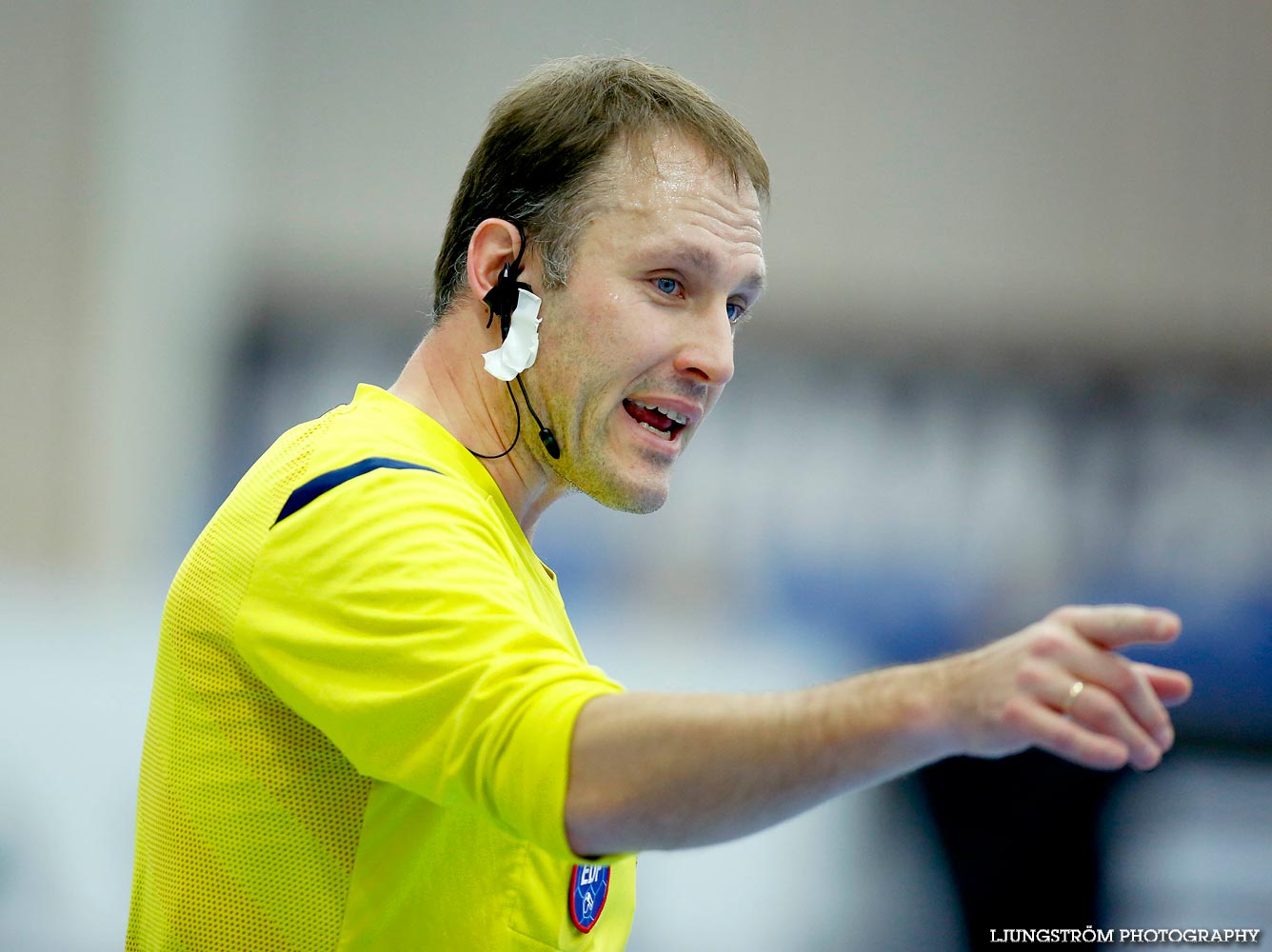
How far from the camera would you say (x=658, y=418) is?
158 cm

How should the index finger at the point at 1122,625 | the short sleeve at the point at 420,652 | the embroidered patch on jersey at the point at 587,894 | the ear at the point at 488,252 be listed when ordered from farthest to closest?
1. the ear at the point at 488,252
2. the embroidered patch on jersey at the point at 587,894
3. the short sleeve at the point at 420,652
4. the index finger at the point at 1122,625

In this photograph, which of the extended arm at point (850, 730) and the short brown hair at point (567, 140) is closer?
the extended arm at point (850, 730)

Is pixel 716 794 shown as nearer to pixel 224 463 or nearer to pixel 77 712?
pixel 77 712

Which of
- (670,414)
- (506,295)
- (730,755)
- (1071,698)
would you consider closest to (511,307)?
(506,295)

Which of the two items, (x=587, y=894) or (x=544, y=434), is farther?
(x=544, y=434)

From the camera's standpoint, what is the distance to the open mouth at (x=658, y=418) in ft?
5.10

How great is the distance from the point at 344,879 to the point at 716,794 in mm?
459

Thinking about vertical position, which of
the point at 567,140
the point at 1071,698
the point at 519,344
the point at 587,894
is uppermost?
the point at 567,140

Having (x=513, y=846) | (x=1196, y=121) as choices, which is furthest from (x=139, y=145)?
(x=513, y=846)

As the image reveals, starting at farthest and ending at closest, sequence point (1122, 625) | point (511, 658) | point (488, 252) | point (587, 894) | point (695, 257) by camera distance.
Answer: point (488, 252), point (695, 257), point (587, 894), point (511, 658), point (1122, 625)

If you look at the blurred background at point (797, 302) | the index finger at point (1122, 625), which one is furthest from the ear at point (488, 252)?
the blurred background at point (797, 302)

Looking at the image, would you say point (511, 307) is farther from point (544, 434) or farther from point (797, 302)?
point (797, 302)

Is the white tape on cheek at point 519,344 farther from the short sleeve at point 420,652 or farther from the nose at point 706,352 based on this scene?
the short sleeve at point 420,652

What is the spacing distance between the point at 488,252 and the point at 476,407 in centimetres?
21
